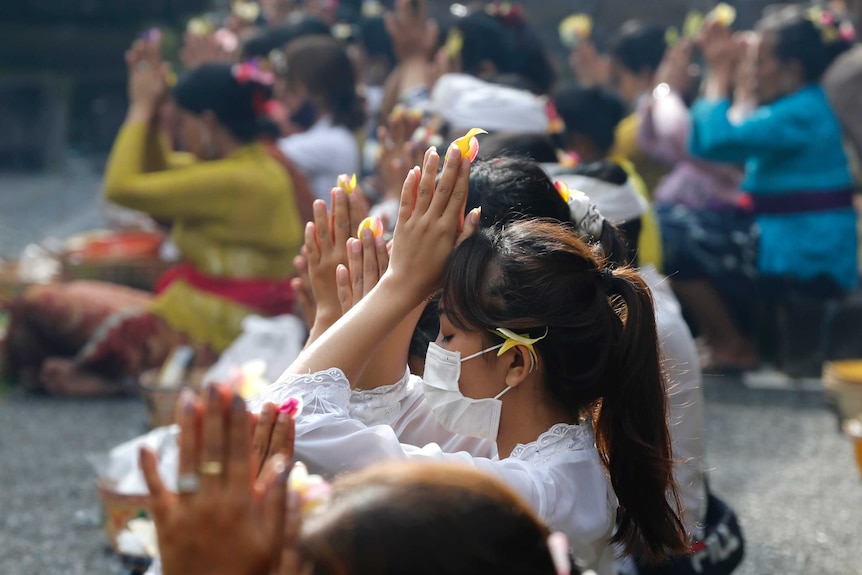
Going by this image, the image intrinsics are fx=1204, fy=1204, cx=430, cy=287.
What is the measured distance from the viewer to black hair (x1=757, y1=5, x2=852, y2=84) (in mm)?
5934

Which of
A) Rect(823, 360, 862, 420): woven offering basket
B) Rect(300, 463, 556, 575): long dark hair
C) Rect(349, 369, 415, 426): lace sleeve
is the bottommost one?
Rect(823, 360, 862, 420): woven offering basket

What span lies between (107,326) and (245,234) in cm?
103

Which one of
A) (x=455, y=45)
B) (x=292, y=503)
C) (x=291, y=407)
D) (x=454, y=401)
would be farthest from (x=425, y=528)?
(x=455, y=45)

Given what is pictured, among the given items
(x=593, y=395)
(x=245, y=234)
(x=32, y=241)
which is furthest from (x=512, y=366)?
(x=32, y=241)

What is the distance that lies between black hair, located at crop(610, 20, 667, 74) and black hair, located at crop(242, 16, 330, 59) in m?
1.82

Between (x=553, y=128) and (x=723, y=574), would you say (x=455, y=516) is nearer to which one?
(x=723, y=574)

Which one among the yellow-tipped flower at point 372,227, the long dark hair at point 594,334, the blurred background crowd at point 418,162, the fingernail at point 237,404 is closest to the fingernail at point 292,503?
the fingernail at point 237,404

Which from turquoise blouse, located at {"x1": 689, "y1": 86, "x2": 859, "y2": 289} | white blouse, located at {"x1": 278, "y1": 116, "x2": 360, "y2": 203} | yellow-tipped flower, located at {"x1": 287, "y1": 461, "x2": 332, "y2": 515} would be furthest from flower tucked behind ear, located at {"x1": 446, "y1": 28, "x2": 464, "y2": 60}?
yellow-tipped flower, located at {"x1": 287, "y1": 461, "x2": 332, "y2": 515}

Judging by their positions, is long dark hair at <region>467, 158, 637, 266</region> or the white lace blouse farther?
long dark hair at <region>467, 158, 637, 266</region>

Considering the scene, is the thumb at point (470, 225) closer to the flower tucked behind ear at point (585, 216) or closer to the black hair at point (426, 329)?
the black hair at point (426, 329)

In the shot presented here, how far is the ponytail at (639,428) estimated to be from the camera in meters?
2.10

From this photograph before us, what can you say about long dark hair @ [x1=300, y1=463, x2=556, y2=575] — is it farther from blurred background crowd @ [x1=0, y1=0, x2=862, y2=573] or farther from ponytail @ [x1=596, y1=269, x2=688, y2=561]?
blurred background crowd @ [x1=0, y1=0, x2=862, y2=573]

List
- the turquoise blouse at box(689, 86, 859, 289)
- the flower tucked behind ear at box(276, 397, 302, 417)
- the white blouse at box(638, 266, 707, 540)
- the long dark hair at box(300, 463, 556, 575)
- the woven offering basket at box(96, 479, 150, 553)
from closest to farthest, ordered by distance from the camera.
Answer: the long dark hair at box(300, 463, 556, 575) < the flower tucked behind ear at box(276, 397, 302, 417) < the white blouse at box(638, 266, 707, 540) < the woven offering basket at box(96, 479, 150, 553) < the turquoise blouse at box(689, 86, 859, 289)

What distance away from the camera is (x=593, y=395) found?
2.14 meters
